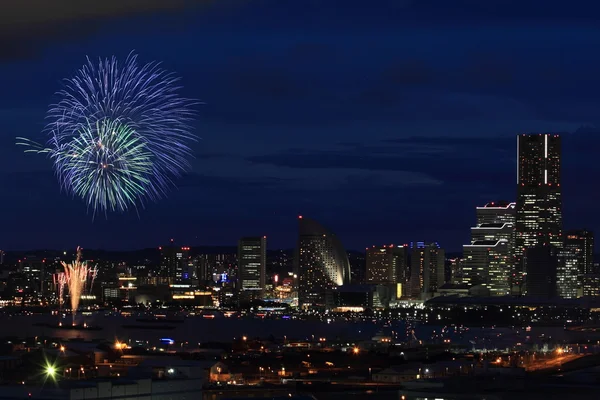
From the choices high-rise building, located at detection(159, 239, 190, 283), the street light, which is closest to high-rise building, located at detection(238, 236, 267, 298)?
high-rise building, located at detection(159, 239, 190, 283)

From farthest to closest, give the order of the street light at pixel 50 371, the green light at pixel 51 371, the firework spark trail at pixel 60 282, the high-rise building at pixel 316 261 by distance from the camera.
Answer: the high-rise building at pixel 316 261, the firework spark trail at pixel 60 282, the green light at pixel 51 371, the street light at pixel 50 371

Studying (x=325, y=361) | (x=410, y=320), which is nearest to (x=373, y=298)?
(x=410, y=320)

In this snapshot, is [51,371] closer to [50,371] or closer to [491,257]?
[50,371]

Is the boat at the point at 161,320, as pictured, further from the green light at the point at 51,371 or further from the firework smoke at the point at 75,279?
the green light at the point at 51,371

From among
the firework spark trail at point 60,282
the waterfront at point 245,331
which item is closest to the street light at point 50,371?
the waterfront at point 245,331

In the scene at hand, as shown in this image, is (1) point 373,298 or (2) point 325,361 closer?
(2) point 325,361

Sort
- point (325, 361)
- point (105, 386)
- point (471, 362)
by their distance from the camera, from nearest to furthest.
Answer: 1. point (105, 386)
2. point (471, 362)
3. point (325, 361)

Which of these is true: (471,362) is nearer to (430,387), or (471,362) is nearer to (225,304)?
(430,387)
